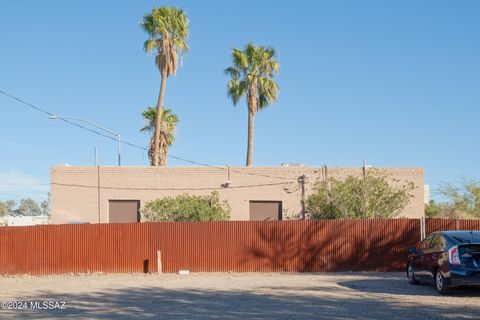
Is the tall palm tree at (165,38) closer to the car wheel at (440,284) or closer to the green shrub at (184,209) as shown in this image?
the green shrub at (184,209)

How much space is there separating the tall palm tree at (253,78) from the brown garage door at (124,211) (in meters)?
11.0

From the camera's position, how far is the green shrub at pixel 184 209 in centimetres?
3206

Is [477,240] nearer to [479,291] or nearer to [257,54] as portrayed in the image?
[479,291]

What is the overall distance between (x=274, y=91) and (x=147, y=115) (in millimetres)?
10978

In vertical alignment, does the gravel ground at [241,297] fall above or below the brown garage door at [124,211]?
below

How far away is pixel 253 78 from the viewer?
4438 cm

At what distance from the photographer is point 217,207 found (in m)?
34.8

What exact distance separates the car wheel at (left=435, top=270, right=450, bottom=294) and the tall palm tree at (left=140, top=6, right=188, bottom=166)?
27.2 metres

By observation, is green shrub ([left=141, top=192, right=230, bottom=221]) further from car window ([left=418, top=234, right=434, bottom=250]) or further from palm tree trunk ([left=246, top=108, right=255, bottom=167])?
car window ([left=418, top=234, right=434, bottom=250])

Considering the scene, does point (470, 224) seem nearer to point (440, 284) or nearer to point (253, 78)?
point (440, 284)

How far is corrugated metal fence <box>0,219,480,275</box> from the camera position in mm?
23547

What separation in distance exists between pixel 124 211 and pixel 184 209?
6036 millimetres

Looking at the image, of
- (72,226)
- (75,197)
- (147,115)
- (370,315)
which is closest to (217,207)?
(75,197)

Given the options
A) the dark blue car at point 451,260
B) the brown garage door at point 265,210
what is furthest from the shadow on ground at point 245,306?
the brown garage door at point 265,210
